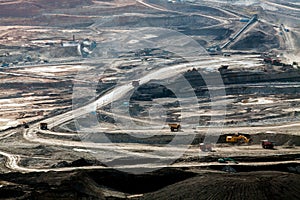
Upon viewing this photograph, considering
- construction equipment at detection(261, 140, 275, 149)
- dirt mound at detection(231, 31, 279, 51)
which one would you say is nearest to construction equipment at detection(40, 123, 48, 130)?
construction equipment at detection(261, 140, 275, 149)

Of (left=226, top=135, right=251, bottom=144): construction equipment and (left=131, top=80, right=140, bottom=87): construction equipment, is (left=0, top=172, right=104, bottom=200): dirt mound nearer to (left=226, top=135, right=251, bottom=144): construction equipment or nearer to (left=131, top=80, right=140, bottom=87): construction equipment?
(left=226, top=135, right=251, bottom=144): construction equipment

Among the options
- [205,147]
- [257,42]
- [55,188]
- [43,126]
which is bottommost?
[55,188]

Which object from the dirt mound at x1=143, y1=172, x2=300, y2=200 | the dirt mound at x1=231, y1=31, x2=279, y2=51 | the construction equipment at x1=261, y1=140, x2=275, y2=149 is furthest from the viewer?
the dirt mound at x1=231, y1=31, x2=279, y2=51

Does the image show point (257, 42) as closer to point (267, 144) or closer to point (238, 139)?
point (238, 139)

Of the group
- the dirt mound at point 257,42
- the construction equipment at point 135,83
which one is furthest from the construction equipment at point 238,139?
the dirt mound at point 257,42

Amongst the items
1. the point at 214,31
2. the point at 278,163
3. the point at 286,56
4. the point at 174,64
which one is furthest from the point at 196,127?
the point at 214,31


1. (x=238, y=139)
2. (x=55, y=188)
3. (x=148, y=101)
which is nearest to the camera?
(x=55, y=188)

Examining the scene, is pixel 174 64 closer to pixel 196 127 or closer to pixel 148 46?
pixel 148 46

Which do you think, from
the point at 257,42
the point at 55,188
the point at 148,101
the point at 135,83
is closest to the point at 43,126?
the point at 148,101
